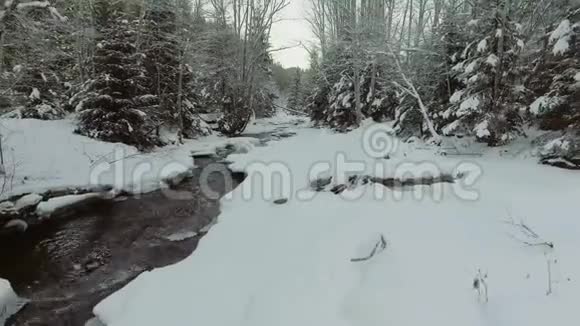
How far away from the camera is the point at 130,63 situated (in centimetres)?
1120

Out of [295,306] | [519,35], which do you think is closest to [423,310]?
[295,306]

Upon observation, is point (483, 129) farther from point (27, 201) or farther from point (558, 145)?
point (27, 201)

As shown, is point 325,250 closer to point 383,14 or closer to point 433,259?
point 433,259

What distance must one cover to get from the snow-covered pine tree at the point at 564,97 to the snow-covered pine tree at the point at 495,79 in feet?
2.50

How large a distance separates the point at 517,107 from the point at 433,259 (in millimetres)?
5422

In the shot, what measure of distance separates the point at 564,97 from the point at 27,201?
9827 mm

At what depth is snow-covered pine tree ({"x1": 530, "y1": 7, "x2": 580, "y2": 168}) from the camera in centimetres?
584

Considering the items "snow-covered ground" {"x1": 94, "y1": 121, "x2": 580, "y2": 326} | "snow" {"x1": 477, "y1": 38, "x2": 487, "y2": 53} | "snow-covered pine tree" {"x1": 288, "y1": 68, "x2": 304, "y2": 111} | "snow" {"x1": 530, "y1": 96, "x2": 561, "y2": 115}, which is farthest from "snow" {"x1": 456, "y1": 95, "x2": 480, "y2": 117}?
"snow-covered pine tree" {"x1": 288, "y1": 68, "x2": 304, "y2": 111}

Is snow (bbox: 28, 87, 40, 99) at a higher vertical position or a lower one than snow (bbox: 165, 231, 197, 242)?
higher

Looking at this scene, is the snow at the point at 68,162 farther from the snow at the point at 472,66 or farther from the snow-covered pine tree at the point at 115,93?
the snow at the point at 472,66

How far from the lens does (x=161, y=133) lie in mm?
14039

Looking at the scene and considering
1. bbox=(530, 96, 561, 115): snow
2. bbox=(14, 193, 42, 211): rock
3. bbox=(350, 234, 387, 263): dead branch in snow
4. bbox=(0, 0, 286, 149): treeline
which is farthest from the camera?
bbox=(0, 0, 286, 149): treeline

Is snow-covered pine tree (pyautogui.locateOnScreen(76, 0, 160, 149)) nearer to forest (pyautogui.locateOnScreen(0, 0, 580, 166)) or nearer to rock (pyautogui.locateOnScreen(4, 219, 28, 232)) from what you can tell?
forest (pyautogui.locateOnScreen(0, 0, 580, 166))

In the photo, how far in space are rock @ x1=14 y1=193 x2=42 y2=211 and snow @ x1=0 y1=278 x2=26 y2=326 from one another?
292 cm
